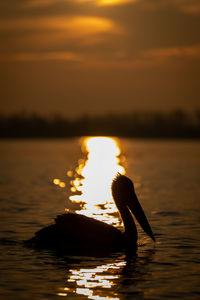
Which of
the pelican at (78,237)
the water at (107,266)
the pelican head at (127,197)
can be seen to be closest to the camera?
the water at (107,266)

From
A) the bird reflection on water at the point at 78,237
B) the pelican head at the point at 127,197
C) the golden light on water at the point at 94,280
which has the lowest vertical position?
the golden light on water at the point at 94,280

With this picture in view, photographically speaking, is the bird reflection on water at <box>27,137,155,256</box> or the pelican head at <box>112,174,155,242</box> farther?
the pelican head at <box>112,174,155,242</box>

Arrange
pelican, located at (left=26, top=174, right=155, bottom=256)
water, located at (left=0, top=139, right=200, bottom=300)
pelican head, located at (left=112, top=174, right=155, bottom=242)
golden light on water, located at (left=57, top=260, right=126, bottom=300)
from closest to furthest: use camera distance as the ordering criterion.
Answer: golden light on water, located at (left=57, top=260, right=126, bottom=300), water, located at (left=0, top=139, right=200, bottom=300), pelican, located at (left=26, top=174, right=155, bottom=256), pelican head, located at (left=112, top=174, right=155, bottom=242)

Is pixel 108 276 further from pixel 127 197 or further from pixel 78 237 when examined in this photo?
pixel 127 197

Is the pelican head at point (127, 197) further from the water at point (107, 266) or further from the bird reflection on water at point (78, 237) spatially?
the bird reflection on water at point (78, 237)

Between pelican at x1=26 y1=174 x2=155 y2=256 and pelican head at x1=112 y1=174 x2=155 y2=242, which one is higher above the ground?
pelican head at x1=112 y1=174 x2=155 y2=242

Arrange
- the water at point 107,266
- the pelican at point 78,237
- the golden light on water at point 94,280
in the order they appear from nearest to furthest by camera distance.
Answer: the golden light on water at point 94,280, the water at point 107,266, the pelican at point 78,237

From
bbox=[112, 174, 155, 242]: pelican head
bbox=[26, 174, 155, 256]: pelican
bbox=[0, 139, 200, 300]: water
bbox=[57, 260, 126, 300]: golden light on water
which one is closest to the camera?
bbox=[57, 260, 126, 300]: golden light on water

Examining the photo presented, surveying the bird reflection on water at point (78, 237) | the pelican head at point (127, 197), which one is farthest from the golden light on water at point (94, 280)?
the pelican head at point (127, 197)

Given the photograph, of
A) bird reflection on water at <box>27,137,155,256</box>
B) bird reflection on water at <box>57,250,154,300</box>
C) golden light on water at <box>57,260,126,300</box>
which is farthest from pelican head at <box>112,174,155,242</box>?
golden light on water at <box>57,260,126,300</box>

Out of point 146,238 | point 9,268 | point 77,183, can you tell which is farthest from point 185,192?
point 9,268

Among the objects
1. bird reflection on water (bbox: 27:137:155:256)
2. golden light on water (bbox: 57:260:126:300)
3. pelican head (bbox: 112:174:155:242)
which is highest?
pelican head (bbox: 112:174:155:242)

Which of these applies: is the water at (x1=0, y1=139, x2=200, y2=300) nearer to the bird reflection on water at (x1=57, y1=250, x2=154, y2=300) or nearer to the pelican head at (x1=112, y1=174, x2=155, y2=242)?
the bird reflection on water at (x1=57, y1=250, x2=154, y2=300)

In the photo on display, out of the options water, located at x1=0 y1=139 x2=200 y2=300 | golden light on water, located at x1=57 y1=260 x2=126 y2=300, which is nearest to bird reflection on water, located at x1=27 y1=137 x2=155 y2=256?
water, located at x1=0 y1=139 x2=200 y2=300
